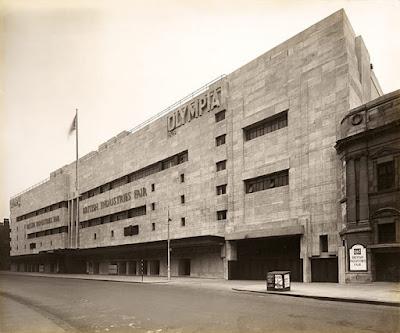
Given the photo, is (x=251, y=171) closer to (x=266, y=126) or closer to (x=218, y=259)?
(x=266, y=126)

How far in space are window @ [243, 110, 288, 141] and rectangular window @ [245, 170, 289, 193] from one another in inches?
163

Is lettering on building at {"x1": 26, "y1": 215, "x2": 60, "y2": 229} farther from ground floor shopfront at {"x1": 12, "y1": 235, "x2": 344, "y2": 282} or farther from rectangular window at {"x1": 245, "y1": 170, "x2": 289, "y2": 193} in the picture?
rectangular window at {"x1": 245, "y1": 170, "x2": 289, "y2": 193}

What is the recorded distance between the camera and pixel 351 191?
105 ft

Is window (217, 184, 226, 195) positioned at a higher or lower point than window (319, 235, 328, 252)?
higher

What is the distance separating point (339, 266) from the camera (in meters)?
33.0

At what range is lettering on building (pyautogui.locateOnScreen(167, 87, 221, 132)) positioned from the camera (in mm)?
49125

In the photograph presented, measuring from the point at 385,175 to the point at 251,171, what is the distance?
15.0 metres

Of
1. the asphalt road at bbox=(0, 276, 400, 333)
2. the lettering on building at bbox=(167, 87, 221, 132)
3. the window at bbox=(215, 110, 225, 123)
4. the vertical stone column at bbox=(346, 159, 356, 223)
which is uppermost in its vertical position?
the lettering on building at bbox=(167, 87, 221, 132)

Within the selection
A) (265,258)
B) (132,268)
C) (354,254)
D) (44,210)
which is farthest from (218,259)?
(44,210)

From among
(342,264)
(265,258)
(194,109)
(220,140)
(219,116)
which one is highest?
(194,109)

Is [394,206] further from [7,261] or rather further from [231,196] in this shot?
[7,261]

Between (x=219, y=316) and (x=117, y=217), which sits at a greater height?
(x=117, y=217)

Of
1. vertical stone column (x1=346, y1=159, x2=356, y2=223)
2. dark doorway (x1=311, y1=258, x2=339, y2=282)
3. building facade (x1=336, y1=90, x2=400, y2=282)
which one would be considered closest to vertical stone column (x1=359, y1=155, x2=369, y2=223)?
building facade (x1=336, y1=90, x2=400, y2=282)

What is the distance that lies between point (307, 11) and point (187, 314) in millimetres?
11039
